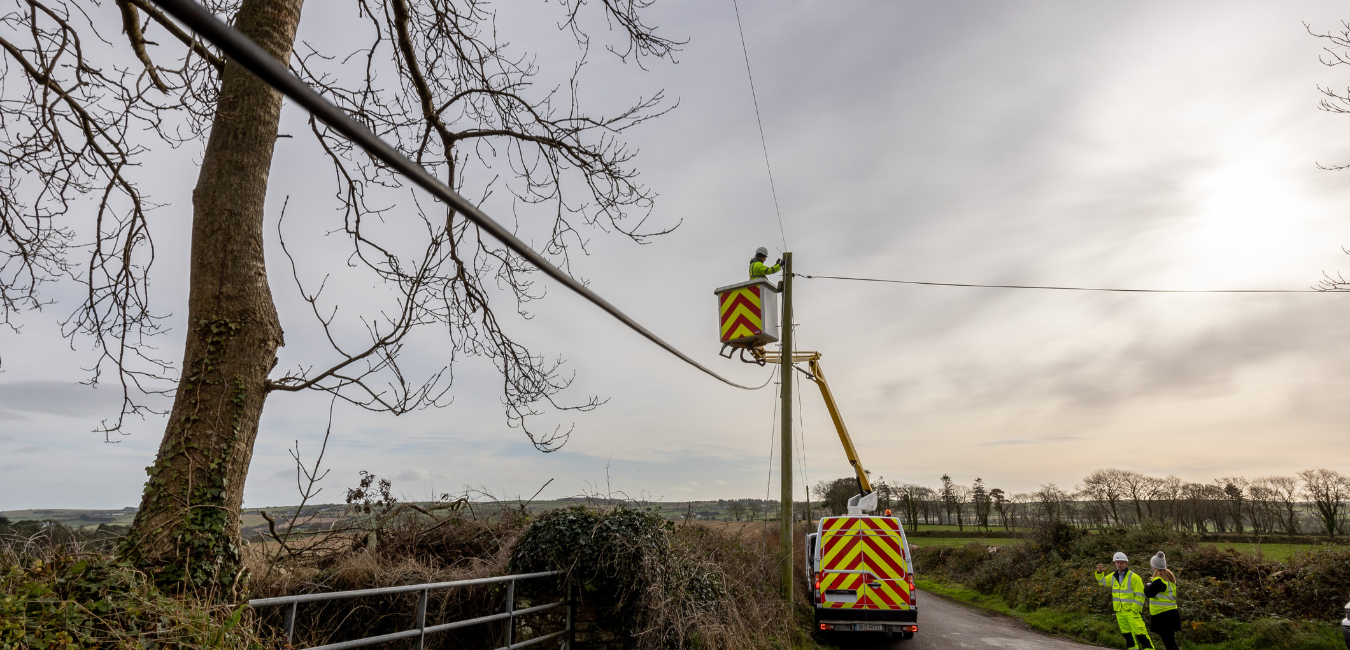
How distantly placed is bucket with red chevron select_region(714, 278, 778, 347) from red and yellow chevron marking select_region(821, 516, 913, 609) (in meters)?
3.67

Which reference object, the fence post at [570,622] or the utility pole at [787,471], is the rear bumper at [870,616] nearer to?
the utility pole at [787,471]

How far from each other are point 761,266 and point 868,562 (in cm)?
506

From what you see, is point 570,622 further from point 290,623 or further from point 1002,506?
point 1002,506

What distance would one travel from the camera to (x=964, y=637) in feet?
40.0

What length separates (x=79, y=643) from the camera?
266 cm

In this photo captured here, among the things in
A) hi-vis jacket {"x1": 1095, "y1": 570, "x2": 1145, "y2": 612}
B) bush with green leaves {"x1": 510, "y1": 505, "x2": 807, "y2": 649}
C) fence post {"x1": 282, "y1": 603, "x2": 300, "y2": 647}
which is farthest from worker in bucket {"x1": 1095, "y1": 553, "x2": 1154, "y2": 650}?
fence post {"x1": 282, "y1": 603, "x2": 300, "y2": 647}

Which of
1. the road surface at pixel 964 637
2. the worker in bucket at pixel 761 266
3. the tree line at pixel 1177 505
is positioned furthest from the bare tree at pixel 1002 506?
the worker in bucket at pixel 761 266

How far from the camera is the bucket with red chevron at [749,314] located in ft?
30.2

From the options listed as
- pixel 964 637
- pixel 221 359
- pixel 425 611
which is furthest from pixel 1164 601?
pixel 221 359

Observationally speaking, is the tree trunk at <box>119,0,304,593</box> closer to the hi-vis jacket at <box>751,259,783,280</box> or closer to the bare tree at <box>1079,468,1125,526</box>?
the hi-vis jacket at <box>751,259,783,280</box>

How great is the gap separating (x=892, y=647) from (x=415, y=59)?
11043mm

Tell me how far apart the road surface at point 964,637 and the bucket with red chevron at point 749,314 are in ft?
18.6

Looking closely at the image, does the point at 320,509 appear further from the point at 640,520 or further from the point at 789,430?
the point at 789,430

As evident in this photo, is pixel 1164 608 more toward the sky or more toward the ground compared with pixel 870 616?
more toward the sky
